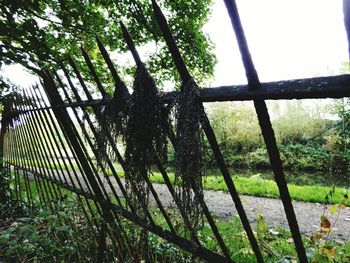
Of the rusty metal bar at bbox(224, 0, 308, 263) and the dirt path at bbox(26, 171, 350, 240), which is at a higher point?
the rusty metal bar at bbox(224, 0, 308, 263)

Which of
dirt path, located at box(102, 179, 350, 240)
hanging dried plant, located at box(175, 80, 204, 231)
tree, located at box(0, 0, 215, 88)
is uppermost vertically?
tree, located at box(0, 0, 215, 88)

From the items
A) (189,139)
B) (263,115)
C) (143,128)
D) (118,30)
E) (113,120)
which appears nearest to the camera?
(263,115)

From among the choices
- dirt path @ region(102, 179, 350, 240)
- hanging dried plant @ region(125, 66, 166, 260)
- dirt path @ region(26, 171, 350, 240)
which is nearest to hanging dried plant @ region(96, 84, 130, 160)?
hanging dried plant @ region(125, 66, 166, 260)

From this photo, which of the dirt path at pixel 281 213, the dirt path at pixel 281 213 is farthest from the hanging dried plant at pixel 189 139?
the dirt path at pixel 281 213

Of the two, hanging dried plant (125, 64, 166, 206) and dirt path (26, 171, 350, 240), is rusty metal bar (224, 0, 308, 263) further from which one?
dirt path (26, 171, 350, 240)

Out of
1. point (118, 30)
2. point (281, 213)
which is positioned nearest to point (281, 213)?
point (281, 213)

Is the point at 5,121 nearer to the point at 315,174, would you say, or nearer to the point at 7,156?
the point at 7,156

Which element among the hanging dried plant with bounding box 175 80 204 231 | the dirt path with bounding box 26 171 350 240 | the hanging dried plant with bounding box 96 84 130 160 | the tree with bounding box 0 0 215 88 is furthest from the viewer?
the tree with bounding box 0 0 215 88

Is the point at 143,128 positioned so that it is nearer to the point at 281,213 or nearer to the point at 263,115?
the point at 263,115

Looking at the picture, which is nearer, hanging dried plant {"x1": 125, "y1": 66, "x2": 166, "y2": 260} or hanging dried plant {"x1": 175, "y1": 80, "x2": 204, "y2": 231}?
hanging dried plant {"x1": 175, "y1": 80, "x2": 204, "y2": 231}

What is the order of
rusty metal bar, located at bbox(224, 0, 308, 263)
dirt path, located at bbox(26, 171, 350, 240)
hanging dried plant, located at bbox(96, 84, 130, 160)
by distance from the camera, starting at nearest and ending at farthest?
rusty metal bar, located at bbox(224, 0, 308, 263) < hanging dried plant, located at bbox(96, 84, 130, 160) < dirt path, located at bbox(26, 171, 350, 240)

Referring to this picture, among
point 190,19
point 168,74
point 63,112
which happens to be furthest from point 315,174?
point 63,112

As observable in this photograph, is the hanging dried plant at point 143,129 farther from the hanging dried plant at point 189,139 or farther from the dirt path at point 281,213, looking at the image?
the dirt path at point 281,213

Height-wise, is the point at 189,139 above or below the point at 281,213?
above
